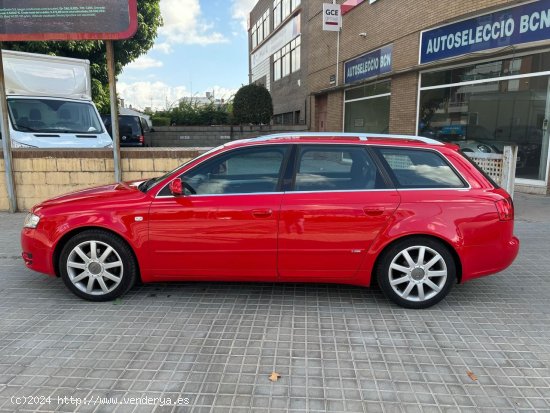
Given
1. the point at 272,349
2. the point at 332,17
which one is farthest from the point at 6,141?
the point at 332,17

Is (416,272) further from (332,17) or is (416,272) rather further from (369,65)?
(332,17)

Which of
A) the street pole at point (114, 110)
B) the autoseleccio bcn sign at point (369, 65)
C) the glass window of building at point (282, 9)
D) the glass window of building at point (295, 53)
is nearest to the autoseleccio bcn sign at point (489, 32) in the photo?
the autoseleccio bcn sign at point (369, 65)

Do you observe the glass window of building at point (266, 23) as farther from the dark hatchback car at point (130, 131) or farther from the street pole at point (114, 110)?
the street pole at point (114, 110)

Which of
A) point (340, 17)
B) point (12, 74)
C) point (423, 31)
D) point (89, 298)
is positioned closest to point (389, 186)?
point (89, 298)

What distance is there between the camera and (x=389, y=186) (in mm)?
3723

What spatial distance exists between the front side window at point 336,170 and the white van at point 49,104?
6.48 metres

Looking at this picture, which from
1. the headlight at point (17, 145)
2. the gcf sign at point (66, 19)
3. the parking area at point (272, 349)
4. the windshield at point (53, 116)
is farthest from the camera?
the windshield at point (53, 116)

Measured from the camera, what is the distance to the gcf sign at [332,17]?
1695 cm

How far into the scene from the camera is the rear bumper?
368cm

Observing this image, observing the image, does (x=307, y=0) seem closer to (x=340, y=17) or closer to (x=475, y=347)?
(x=340, y=17)

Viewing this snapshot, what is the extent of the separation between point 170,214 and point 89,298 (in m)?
1.13

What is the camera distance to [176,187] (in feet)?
12.1

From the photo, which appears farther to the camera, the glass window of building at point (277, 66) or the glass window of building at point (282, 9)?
the glass window of building at point (277, 66)

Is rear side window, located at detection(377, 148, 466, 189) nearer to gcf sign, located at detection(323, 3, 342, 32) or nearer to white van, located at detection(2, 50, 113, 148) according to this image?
white van, located at detection(2, 50, 113, 148)
